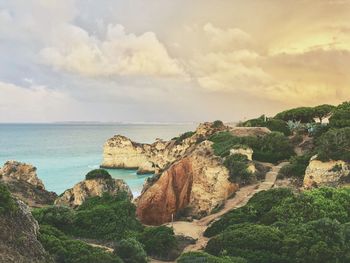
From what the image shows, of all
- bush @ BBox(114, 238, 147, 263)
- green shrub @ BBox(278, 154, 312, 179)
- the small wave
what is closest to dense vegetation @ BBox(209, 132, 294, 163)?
green shrub @ BBox(278, 154, 312, 179)

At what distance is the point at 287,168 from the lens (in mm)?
37031

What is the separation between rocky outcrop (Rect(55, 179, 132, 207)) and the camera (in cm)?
3288

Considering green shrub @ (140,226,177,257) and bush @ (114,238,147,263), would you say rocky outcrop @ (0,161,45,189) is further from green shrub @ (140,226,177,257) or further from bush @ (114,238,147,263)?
bush @ (114,238,147,263)

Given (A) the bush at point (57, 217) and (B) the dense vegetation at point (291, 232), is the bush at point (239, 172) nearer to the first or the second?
(B) the dense vegetation at point (291, 232)

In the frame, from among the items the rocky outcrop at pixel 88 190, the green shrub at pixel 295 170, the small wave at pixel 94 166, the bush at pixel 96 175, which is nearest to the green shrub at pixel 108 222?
the rocky outcrop at pixel 88 190

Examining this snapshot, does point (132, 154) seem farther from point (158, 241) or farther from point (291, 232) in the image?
point (291, 232)

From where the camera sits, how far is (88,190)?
33.0 metres

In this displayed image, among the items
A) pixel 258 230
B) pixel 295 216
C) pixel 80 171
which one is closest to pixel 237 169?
pixel 295 216

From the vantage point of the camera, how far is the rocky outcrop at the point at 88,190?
108ft

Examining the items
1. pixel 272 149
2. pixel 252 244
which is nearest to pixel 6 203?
pixel 252 244

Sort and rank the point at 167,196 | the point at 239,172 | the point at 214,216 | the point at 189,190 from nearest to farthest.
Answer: the point at 214,216 < the point at 239,172 < the point at 167,196 < the point at 189,190

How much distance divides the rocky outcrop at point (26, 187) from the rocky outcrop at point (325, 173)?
22.8m

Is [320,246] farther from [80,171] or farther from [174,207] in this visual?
[80,171]

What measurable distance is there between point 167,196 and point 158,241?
16.1m
